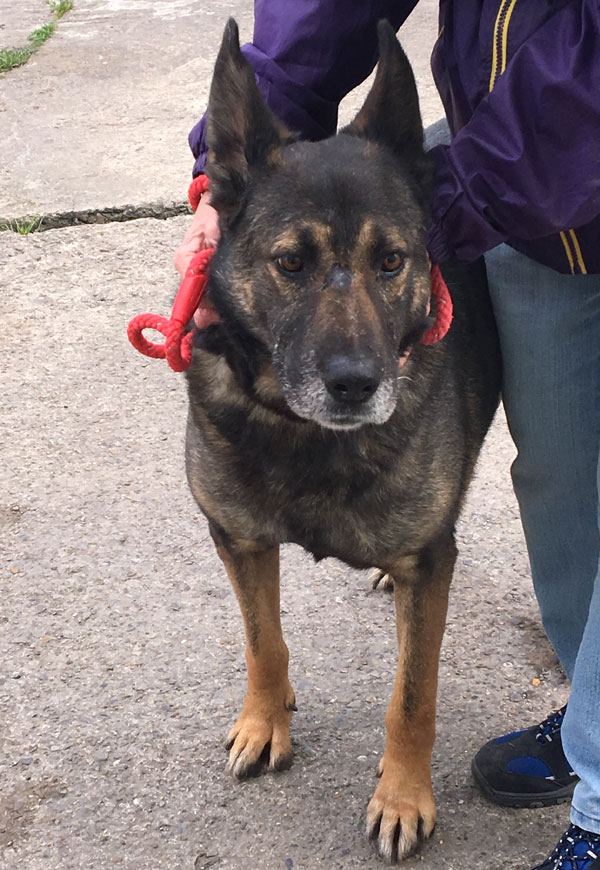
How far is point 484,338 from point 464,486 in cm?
36

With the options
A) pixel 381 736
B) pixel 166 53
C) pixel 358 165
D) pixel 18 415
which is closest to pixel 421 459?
pixel 358 165

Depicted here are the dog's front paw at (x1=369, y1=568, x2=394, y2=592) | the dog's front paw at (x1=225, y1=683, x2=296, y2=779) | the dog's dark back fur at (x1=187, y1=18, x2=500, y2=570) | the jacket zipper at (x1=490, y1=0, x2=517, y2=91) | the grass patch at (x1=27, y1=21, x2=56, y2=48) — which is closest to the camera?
the jacket zipper at (x1=490, y1=0, x2=517, y2=91)

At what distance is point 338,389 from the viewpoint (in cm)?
205

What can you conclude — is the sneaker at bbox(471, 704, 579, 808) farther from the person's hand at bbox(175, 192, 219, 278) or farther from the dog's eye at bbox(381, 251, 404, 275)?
the person's hand at bbox(175, 192, 219, 278)

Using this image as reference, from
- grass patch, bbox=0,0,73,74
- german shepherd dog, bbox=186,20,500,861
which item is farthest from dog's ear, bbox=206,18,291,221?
grass patch, bbox=0,0,73,74

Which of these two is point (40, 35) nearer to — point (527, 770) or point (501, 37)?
point (501, 37)

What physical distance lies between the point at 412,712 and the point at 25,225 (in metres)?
3.84

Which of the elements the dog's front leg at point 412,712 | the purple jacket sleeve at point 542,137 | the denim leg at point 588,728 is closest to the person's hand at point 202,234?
the purple jacket sleeve at point 542,137

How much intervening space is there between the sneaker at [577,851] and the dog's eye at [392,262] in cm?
124

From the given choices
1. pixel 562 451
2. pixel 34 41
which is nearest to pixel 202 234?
pixel 562 451

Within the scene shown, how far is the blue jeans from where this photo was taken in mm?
2215

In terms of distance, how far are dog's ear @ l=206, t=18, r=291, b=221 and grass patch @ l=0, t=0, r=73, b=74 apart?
6222 mm

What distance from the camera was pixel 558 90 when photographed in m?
1.83

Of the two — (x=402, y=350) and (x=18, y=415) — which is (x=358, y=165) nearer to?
(x=402, y=350)
